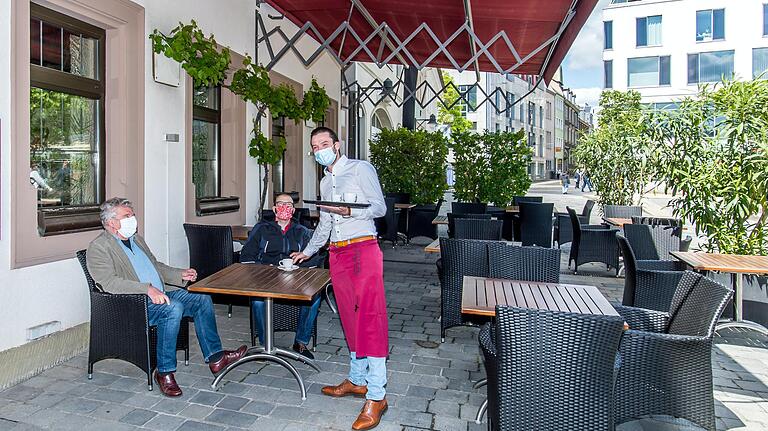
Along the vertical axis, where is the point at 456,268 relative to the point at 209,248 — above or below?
below

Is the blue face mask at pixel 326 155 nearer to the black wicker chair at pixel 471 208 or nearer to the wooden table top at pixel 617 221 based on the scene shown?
the wooden table top at pixel 617 221

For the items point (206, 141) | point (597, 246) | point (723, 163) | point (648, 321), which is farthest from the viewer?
point (597, 246)

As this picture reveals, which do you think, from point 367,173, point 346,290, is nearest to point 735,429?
point 346,290

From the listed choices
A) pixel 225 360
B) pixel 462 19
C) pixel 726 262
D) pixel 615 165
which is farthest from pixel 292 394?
pixel 615 165

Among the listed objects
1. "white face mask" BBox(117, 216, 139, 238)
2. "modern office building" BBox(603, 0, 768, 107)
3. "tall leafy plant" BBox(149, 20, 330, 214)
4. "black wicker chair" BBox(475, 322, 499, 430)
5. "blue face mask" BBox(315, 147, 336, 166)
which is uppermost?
"modern office building" BBox(603, 0, 768, 107)

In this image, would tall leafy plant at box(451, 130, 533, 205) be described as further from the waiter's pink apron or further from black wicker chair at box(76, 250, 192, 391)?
black wicker chair at box(76, 250, 192, 391)

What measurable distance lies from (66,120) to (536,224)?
7.16 m

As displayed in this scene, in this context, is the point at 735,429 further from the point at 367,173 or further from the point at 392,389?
the point at 367,173

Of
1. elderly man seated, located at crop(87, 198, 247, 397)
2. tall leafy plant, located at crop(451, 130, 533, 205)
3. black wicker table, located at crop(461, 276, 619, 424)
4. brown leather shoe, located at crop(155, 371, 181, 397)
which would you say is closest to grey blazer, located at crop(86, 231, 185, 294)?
elderly man seated, located at crop(87, 198, 247, 397)

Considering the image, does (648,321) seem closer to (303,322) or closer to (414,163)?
(303,322)

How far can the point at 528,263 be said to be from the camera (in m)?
4.50

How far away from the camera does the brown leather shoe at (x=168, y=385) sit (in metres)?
3.73

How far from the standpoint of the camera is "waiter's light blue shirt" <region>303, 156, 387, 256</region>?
3.47m

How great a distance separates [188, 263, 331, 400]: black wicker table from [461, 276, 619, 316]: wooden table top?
974 mm
